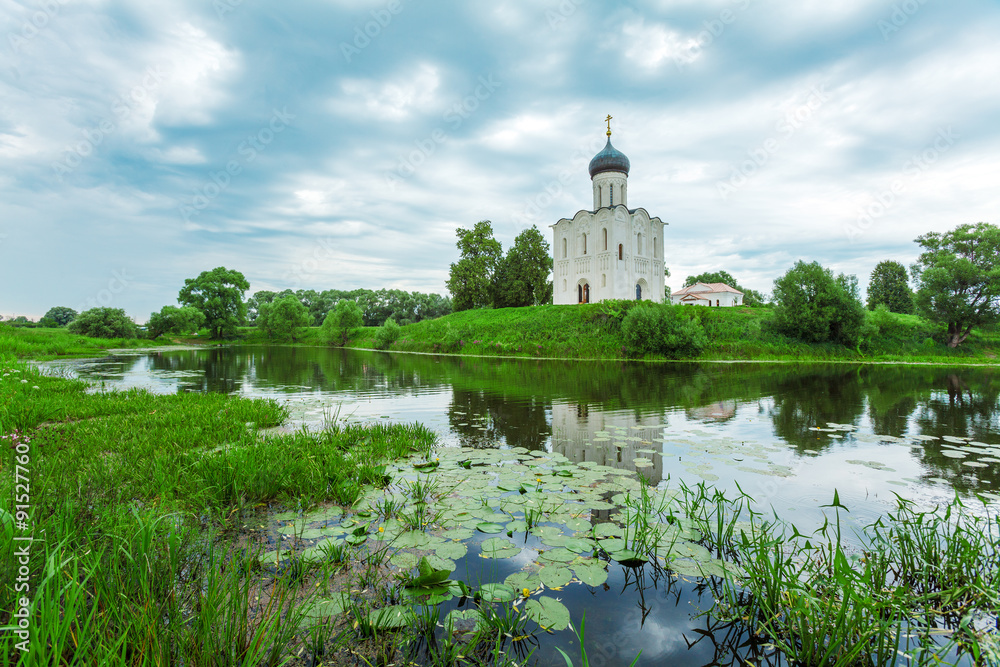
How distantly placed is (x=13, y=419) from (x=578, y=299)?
143ft

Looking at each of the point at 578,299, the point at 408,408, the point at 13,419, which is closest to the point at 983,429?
the point at 408,408

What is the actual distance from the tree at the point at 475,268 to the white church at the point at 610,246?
31.9ft

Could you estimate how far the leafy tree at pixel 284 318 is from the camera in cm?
6519

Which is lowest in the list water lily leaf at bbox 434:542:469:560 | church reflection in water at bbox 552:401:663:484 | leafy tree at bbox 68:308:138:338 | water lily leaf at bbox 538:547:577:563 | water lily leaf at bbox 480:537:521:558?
church reflection in water at bbox 552:401:663:484

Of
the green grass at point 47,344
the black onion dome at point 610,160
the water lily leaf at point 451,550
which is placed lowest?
the water lily leaf at point 451,550

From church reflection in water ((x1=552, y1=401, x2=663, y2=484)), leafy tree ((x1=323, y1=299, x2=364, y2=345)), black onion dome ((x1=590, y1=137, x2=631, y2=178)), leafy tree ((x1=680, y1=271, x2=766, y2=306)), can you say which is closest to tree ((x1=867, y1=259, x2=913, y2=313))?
leafy tree ((x1=680, y1=271, x2=766, y2=306))

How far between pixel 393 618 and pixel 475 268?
51.4 metres

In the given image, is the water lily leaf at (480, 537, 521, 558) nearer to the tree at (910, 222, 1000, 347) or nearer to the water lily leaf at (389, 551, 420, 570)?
the water lily leaf at (389, 551, 420, 570)

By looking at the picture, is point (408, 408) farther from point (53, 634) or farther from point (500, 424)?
point (53, 634)

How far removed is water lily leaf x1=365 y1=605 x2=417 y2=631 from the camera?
8.40 feet

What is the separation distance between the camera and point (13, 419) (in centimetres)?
659

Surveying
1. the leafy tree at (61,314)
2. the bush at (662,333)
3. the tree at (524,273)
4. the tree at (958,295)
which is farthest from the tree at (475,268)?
the leafy tree at (61,314)

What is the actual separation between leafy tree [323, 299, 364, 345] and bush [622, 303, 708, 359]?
3936 cm

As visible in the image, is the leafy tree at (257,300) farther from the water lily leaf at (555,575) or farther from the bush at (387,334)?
the water lily leaf at (555,575)
